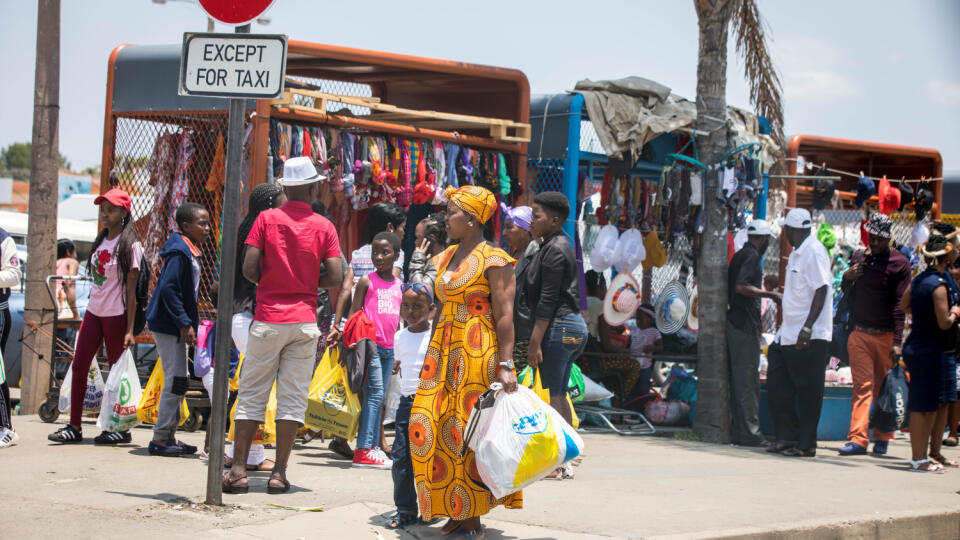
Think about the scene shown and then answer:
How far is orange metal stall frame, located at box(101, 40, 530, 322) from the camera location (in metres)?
9.42

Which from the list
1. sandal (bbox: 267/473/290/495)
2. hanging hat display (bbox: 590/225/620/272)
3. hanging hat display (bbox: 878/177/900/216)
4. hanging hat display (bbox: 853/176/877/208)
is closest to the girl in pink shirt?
sandal (bbox: 267/473/290/495)

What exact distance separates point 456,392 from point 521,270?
233 centimetres

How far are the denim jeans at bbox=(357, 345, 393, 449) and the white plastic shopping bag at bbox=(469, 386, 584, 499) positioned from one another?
2485 millimetres

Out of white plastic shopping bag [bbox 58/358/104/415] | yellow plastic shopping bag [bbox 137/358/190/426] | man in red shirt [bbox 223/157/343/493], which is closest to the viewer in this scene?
man in red shirt [bbox 223/157/343/493]

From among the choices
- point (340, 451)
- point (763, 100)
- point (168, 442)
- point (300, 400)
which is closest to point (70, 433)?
point (168, 442)

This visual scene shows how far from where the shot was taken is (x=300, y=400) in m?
Answer: 6.35

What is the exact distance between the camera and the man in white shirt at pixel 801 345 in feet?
31.0

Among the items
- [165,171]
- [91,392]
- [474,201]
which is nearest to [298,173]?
[474,201]

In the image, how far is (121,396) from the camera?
7.66 metres

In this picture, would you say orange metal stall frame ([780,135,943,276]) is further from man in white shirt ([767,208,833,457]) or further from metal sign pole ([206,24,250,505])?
metal sign pole ([206,24,250,505])

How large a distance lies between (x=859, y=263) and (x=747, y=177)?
153cm

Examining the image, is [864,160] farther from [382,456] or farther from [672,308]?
[382,456]

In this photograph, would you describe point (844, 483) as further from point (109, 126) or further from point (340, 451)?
point (109, 126)

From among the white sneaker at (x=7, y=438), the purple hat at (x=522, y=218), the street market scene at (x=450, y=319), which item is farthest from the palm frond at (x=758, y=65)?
the white sneaker at (x=7, y=438)
